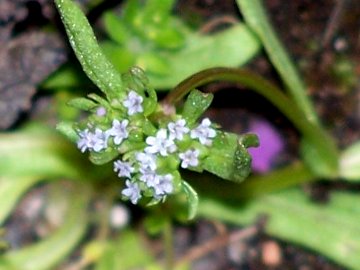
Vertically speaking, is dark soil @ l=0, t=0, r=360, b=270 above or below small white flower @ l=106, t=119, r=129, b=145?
below

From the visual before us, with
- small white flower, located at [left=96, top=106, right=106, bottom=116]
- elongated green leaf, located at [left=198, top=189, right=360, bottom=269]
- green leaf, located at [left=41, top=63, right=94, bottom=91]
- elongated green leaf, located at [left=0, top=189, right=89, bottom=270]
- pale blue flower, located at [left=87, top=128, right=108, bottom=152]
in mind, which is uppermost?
small white flower, located at [left=96, top=106, right=106, bottom=116]

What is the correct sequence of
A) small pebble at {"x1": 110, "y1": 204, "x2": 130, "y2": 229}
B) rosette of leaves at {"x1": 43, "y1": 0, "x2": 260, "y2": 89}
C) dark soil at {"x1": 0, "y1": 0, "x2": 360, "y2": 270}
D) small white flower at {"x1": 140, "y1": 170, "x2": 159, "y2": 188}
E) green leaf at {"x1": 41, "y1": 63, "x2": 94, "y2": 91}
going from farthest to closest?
small pebble at {"x1": 110, "y1": 204, "x2": 130, "y2": 229} → dark soil at {"x1": 0, "y1": 0, "x2": 360, "y2": 270} → green leaf at {"x1": 41, "y1": 63, "x2": 94, "y2": 91} → rosette of leaves at {"x1": 43, "y1": 0, "x2": 260, "y2": 89} → small white flower at {"x1": 140, "y1": 170, "x2": 159, "y2": 188}

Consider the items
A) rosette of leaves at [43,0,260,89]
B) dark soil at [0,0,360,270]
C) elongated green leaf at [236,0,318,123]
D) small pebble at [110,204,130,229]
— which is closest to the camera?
elongated green leaf at [236,0,318,123]

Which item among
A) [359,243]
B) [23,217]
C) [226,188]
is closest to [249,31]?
[226,188]

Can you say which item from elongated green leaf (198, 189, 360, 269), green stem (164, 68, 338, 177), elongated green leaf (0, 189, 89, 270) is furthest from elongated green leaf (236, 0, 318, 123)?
elongated green leaf (0, 189, 89, 270)

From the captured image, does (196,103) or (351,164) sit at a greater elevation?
(196,103)

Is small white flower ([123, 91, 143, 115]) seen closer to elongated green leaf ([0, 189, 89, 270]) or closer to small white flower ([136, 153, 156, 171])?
small white flower ([136, 153, 156, 171])

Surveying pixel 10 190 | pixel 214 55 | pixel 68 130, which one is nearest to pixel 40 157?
pixel 10 190

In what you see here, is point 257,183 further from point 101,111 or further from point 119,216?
point 101,111

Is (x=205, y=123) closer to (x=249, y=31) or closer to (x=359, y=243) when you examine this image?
(x=249, y=31)
